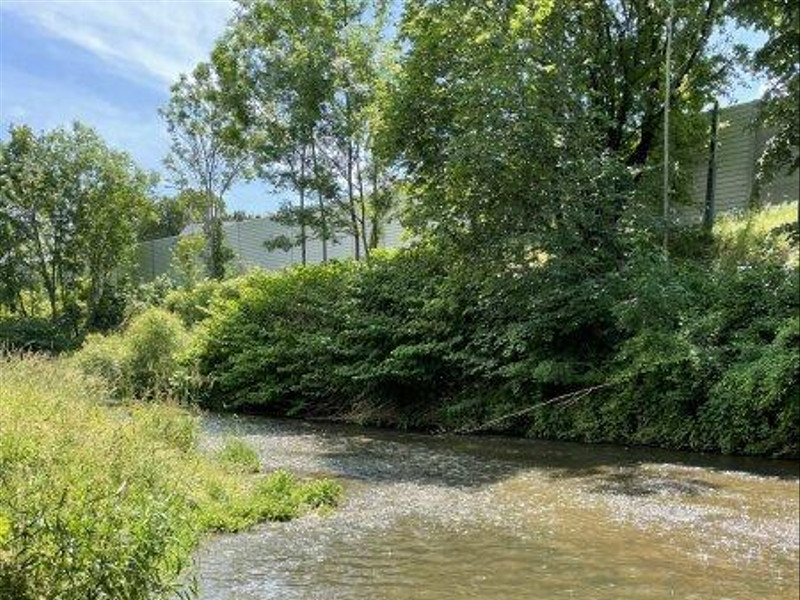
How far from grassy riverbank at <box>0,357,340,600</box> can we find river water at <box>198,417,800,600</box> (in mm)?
466

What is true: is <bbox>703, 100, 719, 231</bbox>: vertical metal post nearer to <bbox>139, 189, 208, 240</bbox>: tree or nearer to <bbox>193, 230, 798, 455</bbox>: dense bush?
<bbox>193, 230, 798, 455</bbox>: dense bush

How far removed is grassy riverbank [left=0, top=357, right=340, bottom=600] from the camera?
3.64m

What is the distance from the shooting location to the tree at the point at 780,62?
199 centimetres

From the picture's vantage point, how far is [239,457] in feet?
29.8

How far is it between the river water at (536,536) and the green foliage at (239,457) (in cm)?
55

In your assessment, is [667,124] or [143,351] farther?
[143,351]

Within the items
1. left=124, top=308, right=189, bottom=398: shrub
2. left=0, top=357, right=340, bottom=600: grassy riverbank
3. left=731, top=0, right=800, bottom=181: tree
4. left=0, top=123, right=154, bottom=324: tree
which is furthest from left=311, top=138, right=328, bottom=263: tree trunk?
left=731, top=0, right=800, bottom=181: tree

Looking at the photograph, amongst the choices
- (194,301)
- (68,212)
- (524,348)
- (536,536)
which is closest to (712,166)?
(524,348)

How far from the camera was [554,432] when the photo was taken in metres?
10.9

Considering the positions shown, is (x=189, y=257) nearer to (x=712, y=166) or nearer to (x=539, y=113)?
(x=712, y=166)

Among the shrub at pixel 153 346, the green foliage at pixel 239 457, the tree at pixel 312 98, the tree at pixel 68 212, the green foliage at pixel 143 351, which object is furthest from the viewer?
the tree at pixel 68 212

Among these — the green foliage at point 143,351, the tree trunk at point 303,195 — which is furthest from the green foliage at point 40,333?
the tree trunk at point 303,195

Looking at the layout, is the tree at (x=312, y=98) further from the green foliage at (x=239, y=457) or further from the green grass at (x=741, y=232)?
the green foliage at (x=239, y=457)

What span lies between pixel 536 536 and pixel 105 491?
314 cm
